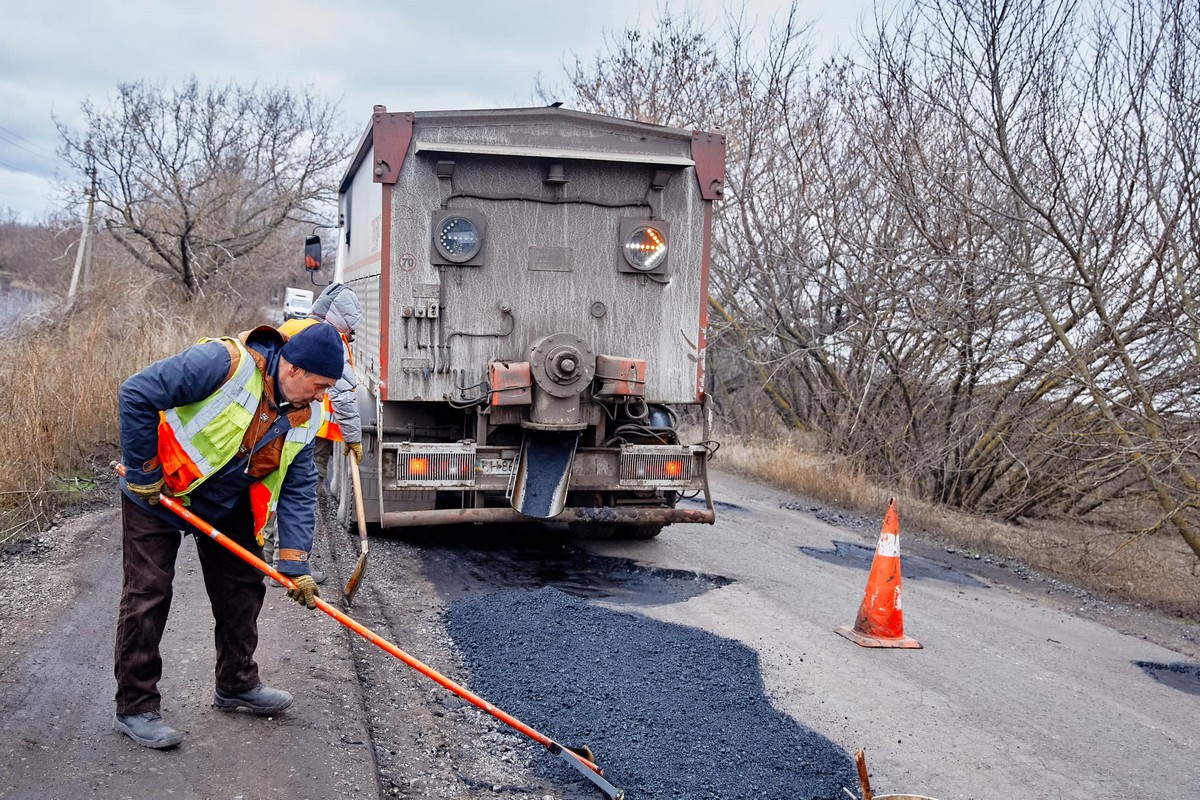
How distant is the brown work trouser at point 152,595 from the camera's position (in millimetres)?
3484

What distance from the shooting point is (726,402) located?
61.3ft

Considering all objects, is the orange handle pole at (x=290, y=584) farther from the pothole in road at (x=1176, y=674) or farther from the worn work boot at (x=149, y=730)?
the pothole in road at (x=1176, y=674)

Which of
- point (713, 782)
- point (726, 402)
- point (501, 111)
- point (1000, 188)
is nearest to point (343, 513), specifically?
point (501, 111)

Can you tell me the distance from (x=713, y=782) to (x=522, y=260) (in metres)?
4.07

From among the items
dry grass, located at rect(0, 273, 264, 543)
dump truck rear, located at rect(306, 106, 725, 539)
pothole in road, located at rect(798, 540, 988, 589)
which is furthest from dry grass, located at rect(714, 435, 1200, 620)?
dry grass, located at rect(0, 273, 264, 543)

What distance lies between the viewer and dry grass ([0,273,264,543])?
6.92 m

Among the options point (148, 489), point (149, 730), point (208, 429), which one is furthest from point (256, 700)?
point (208, 429)

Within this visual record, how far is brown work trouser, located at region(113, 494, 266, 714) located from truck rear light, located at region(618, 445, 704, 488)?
356cm

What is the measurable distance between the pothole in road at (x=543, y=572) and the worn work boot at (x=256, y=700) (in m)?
2.27

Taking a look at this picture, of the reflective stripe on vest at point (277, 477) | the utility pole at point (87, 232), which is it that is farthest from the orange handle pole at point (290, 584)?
the utility pole at point (87, 232)

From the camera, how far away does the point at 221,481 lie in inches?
142

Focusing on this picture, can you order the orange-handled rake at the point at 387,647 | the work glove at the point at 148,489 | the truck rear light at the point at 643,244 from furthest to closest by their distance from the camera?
the truck rear light at the point at 643,244 < the orange-handled rake at the point at 387,647 < the work glove at the point at 148,489

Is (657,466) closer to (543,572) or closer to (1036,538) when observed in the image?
(543,572)

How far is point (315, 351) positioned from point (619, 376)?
3569 millimetres
